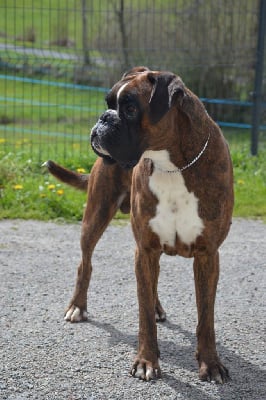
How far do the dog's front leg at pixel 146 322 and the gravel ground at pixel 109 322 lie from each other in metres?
0.08

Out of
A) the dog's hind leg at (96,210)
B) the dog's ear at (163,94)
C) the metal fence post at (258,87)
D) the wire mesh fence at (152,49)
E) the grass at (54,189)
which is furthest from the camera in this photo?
the wire mesh fence at (152,49)

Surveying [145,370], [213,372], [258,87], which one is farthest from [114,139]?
[258,87]

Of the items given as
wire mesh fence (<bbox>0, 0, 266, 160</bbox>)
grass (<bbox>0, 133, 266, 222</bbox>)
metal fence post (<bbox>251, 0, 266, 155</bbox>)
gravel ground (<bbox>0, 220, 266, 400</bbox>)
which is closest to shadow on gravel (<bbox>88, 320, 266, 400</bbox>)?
gravel ground (<bbox>0, 220, 266, 400</bbox>)

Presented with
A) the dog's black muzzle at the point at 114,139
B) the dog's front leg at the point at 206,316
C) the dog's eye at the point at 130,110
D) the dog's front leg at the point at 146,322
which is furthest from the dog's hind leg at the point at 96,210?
the dog's eye at the point at 130,110

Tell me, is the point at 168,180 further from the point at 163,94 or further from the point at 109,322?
the point at 109,322

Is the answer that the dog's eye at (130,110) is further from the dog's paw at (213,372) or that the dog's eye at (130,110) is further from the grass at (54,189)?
the grass at (54,189)

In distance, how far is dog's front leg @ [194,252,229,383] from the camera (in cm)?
467

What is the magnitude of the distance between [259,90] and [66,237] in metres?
3.84

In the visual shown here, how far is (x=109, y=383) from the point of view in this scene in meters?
4.58

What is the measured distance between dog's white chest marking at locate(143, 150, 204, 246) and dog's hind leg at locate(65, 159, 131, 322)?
910 mm

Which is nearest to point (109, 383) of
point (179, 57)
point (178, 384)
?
point (178, 384)

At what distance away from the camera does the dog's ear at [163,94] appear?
423cm

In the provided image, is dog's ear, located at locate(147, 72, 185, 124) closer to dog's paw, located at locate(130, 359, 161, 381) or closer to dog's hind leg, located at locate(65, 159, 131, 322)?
dog's hind leg, located at locate(65, 159, 131, 322)

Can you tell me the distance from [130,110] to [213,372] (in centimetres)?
152
